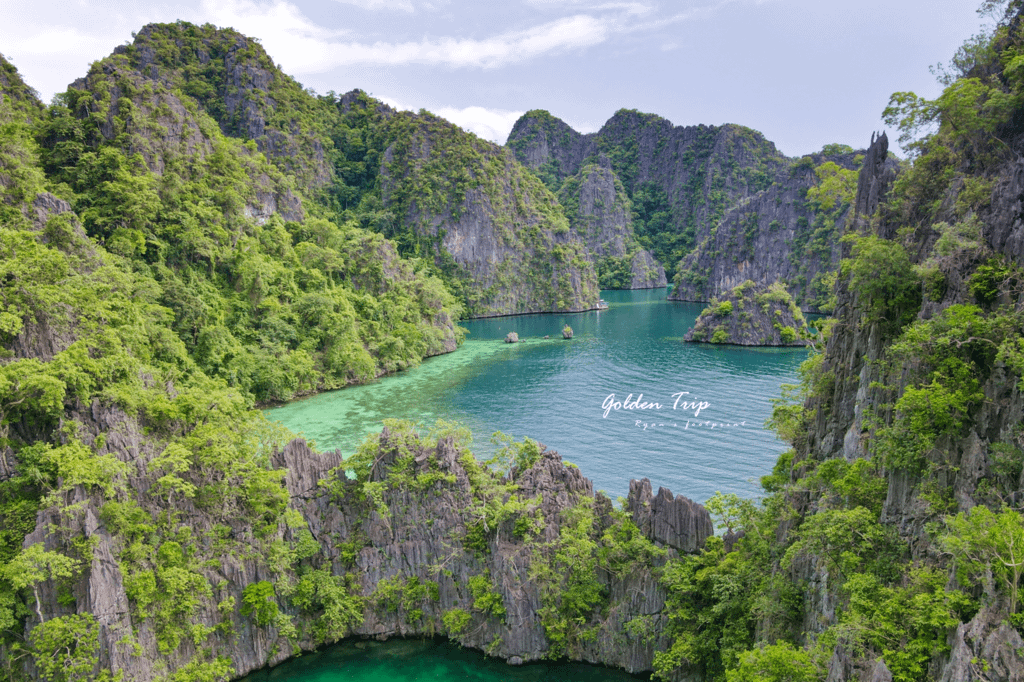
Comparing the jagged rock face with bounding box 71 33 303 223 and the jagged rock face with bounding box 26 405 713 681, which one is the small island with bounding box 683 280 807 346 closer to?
the jagged rock face with bounding box 71 33 303 223

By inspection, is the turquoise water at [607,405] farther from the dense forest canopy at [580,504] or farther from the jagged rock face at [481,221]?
the jagged rock face at [481,221]

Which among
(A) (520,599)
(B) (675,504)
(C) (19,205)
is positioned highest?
(C) (19,205)

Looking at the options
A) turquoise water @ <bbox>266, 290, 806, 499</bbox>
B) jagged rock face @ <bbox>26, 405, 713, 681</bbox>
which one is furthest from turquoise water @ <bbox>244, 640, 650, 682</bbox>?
turquoise water @ <bbox>266, 290, 806, 499</bbox>

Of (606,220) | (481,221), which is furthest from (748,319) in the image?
(606,220)

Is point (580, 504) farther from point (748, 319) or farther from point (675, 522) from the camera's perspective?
point (748, 319)

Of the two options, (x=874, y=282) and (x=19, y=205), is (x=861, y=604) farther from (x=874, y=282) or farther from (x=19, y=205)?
(x=19, y=205)

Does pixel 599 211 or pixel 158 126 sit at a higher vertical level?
pixel 599 211

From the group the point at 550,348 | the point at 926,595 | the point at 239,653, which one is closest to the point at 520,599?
the point at 239,653
